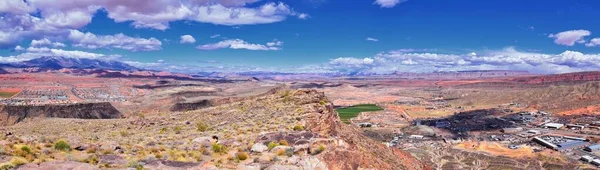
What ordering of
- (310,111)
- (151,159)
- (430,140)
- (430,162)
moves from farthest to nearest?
(430,140)
(430,162)
(310,111)
(151,159)

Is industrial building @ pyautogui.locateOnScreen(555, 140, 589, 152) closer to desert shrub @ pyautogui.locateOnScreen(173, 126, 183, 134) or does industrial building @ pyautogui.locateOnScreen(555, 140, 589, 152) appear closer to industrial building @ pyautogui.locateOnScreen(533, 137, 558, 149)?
industrial building @ pyautogui.locateOnScreen(533, 137, 558, 149)

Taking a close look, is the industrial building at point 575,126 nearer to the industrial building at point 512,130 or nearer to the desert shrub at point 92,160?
the industrial building at point 512,130

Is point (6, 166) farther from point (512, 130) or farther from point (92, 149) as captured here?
point (512, 130)

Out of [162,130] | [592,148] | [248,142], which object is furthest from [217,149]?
[592,148]

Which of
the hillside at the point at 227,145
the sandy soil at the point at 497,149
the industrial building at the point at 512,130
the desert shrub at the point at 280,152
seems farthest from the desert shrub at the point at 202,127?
the industrial building at the point at 512,130

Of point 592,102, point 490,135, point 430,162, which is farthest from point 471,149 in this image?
point 592,102

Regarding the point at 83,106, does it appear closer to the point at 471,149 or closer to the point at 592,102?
the point at 471,149

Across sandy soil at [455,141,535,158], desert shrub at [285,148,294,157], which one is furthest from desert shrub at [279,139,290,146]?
sandy soil at [455,141,535,158]

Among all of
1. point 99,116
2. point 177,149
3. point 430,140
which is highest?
point 177,149
